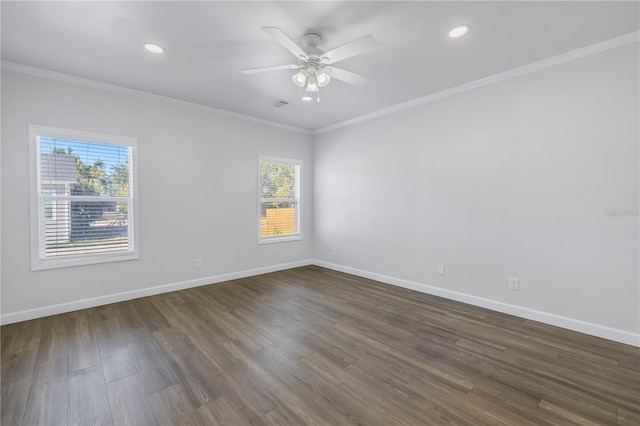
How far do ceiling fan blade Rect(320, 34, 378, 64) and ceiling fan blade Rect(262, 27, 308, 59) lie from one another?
0.20 m

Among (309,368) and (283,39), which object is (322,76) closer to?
(283,39)

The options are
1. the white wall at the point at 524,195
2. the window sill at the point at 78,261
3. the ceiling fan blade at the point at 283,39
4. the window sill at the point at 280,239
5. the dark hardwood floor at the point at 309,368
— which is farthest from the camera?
the window sill at the point at 280,239

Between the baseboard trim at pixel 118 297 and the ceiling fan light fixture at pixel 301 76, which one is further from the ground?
the ceiling fan light fixture at pixel 301 76

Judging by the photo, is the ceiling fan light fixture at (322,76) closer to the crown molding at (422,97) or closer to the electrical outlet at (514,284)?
the crown molding at (422,97)

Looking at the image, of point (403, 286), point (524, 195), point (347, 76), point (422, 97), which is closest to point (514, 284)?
point (524, 195)

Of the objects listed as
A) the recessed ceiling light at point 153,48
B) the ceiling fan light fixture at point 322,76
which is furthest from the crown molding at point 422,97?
the ceiling fan light fixture at point 322,76

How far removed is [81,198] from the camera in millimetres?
3408

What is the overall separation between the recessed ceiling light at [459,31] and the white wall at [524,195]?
1.19 m

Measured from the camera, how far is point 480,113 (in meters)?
3.47

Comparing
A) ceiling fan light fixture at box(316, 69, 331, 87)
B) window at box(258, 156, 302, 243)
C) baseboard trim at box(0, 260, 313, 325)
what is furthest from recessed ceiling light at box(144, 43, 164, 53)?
baseboard trim at box(0, 260, 313, 325)

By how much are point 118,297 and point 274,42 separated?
3611 mm

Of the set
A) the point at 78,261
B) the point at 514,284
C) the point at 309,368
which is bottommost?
the point at 309,368

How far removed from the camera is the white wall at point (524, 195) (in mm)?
2631

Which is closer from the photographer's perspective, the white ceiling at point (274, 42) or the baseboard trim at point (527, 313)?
the white ceiling at point (274, 42)
